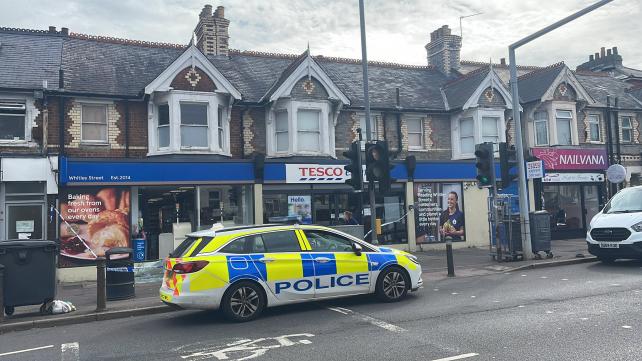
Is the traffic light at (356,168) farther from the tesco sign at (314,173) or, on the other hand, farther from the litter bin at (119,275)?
the tesco sign at (314,173)

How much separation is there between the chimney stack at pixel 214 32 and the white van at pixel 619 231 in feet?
47.2

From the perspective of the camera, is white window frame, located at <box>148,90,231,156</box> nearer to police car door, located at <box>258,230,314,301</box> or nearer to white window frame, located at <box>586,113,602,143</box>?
police car door, located at <box>258,230,314,301</box>

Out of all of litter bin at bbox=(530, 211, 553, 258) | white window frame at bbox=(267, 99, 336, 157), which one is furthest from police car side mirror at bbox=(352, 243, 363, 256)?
white window frame at bbox=(267, 99, 336, 157)

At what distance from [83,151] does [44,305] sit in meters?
7.25

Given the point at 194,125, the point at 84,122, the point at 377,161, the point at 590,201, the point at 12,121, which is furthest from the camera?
the point at 590,201

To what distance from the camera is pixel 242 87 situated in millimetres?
17812

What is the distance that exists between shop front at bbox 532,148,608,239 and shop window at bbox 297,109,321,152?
9.21 m

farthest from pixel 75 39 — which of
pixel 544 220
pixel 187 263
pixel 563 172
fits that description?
pixel 563 172

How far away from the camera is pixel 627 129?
2319 centimetres

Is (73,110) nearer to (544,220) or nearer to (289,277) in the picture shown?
(289,277)

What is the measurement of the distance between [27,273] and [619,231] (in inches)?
499

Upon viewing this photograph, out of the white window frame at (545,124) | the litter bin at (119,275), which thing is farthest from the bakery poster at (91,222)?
the white window frame at (545,124)

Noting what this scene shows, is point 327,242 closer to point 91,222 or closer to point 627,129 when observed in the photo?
point 91,222

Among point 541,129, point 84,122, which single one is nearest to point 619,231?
point 541,129
